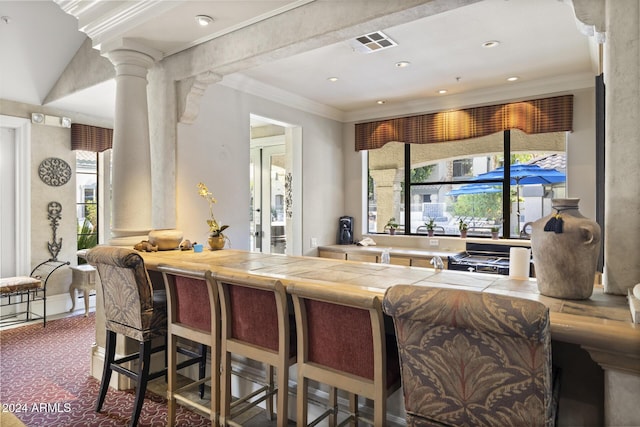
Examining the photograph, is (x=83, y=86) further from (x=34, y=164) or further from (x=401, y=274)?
(x=401, y=274)

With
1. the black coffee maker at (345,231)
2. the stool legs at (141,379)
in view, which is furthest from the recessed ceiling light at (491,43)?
the stool legs at (141,379)

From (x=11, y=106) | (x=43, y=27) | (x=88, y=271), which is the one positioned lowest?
(x=88, y=271)

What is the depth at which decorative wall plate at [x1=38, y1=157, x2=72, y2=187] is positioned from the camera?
477 centimetres

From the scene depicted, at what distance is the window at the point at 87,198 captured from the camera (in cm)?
531

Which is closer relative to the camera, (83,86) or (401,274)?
(401,274)

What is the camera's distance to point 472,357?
115 cm

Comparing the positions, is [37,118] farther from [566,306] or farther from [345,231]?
[566,306]

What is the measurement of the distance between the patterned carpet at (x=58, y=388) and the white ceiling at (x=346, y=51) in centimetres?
251

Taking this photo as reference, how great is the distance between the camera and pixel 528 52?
336 cm

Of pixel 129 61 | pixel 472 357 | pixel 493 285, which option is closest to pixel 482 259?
pixel 493 285

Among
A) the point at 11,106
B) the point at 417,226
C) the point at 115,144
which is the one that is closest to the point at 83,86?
the point at 11,106

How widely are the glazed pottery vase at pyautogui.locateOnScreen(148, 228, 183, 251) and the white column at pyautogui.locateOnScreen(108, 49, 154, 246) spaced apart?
185mm

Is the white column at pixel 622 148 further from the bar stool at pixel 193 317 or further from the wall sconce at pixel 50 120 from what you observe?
the wall sconce at pixel 50 120

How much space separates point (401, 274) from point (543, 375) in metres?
0.93
